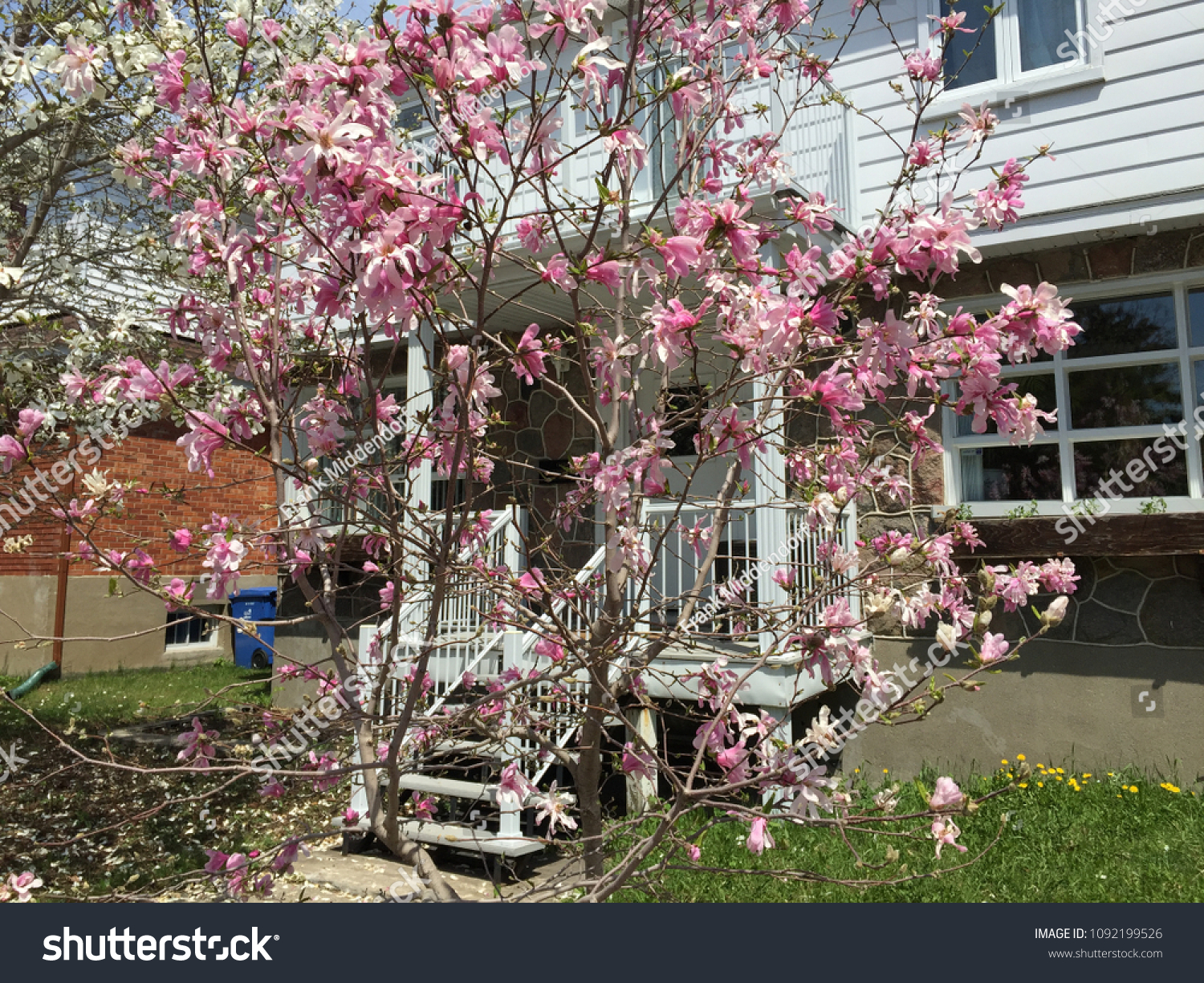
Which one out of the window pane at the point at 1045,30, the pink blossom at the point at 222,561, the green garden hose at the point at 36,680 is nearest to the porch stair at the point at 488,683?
the pink blossom at the point at 222,561

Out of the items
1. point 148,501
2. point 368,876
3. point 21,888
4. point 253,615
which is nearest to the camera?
point 21,888

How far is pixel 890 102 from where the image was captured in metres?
6.79

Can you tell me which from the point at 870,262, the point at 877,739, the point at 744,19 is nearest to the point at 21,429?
the point at 870,262

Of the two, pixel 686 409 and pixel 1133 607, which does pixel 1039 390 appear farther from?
pixel 686 409

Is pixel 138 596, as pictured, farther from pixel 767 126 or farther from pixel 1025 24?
pixel 1025 24

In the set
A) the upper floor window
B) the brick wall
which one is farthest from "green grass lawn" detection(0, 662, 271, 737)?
the upper floor window

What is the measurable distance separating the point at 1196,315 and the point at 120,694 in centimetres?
1099

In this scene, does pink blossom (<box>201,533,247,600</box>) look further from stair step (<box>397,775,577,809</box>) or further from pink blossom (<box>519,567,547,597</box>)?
stair step (<box>397,775,577,809</box>)

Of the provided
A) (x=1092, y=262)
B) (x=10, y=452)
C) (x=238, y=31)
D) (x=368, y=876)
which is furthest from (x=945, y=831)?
(x=1092, y=262)

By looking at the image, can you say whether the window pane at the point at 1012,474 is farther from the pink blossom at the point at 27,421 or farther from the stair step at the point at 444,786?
the pink blossom at the point at 27,421

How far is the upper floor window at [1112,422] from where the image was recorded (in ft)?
18.5

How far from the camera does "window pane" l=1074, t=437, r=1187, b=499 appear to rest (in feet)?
18.5

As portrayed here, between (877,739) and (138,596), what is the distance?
10.2 m

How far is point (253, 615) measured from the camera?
1277 centimetres
